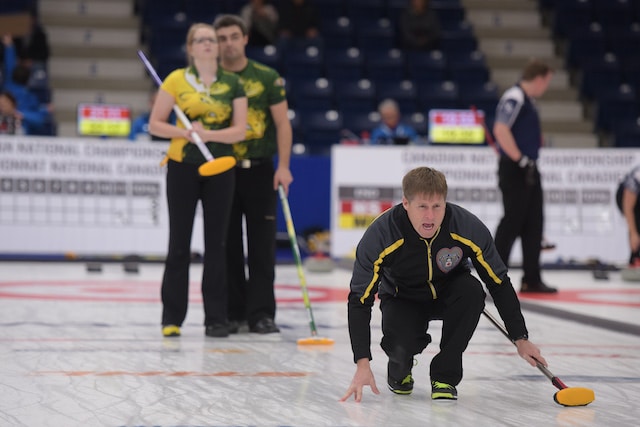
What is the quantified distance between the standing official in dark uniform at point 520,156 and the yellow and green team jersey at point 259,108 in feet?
8.56

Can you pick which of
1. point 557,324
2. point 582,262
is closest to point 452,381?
point 557,324

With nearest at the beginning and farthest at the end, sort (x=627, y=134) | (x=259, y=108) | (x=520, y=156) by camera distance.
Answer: (x=259, y=108)
(x=520, y=156)
(x=627, y=134)

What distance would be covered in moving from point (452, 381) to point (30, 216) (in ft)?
29.6

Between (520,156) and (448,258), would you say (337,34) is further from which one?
(448,258)

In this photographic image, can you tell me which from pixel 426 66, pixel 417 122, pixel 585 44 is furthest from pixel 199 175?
pixel 585 44

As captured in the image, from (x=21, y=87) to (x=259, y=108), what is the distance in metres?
9.38

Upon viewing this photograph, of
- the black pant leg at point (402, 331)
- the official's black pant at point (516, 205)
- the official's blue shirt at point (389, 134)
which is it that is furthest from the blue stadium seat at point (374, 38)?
the black pant leg at point (402, 331)

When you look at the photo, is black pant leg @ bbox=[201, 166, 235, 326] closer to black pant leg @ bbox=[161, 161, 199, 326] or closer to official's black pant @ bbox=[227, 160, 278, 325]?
black pant leg @ bbox=[161, 161, 199, 326]

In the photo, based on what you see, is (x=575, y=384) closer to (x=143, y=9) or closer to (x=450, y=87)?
(x=450, y=87)

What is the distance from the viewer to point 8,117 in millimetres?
12500

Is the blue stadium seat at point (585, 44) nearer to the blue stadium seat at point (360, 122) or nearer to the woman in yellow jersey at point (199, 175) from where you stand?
the blue stadium seat at point (360, 122)

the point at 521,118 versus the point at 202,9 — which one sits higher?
the point at 202,9

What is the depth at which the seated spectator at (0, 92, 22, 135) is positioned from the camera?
12.5m

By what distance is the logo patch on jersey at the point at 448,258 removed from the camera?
Answer: 3.85m
